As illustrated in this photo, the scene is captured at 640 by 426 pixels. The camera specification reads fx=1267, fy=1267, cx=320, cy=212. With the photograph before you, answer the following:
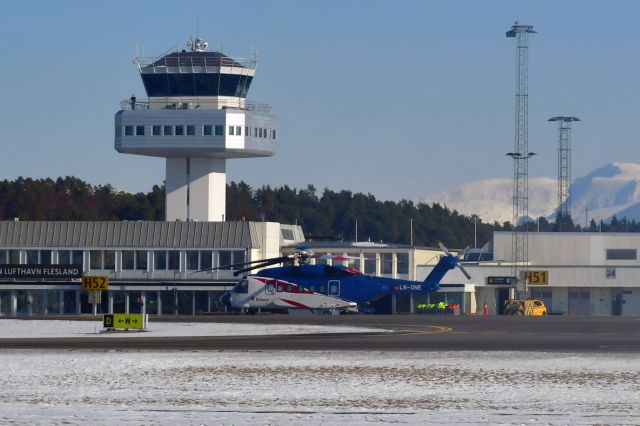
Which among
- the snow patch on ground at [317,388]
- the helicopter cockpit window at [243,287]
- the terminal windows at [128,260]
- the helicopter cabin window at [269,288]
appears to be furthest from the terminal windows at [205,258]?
the snow patch on ground at [317,388]

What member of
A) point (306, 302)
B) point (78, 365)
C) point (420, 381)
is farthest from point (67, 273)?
point (420, 381)

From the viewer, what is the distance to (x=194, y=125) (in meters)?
123

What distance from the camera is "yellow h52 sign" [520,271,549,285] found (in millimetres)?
116438

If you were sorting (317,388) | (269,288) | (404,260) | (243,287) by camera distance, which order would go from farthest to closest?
(404,260), (243,287), (269,288), (317,388)

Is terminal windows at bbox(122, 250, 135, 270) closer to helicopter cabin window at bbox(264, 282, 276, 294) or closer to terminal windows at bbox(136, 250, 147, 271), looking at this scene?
terminal windows at bbox(136, 250, 147, 271)

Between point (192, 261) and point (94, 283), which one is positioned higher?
point (192, 261)

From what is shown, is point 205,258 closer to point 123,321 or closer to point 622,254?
point 622,254

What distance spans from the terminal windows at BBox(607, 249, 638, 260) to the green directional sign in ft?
274

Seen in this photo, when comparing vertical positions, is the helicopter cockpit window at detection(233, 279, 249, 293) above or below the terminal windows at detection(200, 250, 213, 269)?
below

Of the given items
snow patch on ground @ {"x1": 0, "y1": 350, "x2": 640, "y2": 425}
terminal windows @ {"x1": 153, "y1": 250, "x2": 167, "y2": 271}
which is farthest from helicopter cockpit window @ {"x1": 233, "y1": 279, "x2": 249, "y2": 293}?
snow patch on ground @ {"x1": 0, "y1": 350, "x2": 640, "y2": 425}

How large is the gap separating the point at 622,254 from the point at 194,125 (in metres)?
46.8

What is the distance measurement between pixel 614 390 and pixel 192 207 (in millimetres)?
100240

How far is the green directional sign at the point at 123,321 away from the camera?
191 ft

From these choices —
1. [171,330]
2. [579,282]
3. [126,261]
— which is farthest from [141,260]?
[171,330]
